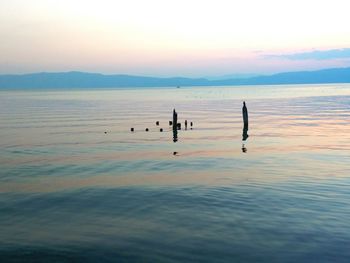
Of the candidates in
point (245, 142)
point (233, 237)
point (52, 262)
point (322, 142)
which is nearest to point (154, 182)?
point (233, 237)

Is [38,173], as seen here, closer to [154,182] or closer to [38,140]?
[154,182]

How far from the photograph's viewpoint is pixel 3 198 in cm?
2473

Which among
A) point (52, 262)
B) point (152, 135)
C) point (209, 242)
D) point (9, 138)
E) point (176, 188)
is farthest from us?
point (152, 135)

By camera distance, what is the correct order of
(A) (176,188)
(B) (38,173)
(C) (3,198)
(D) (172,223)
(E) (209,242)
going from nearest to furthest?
(E) (209,242), (D) (172,223), (C) (3,198), (A) (176,188), (B) (38,173)

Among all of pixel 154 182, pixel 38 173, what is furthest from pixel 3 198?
pixel 154 182

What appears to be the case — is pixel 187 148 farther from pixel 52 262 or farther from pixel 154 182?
pixel 52 262

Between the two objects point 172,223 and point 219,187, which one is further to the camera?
point 219,187

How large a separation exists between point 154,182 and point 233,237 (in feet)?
38.5

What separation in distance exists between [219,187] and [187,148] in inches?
746

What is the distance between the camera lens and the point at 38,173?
105 feet


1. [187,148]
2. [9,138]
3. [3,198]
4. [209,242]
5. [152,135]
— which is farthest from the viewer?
[152,135]

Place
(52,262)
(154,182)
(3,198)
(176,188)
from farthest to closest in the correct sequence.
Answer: (154,182), (176,188), (3,198), (52,262)

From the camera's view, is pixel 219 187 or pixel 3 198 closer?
pixel 3 198

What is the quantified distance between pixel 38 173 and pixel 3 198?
7279mm
